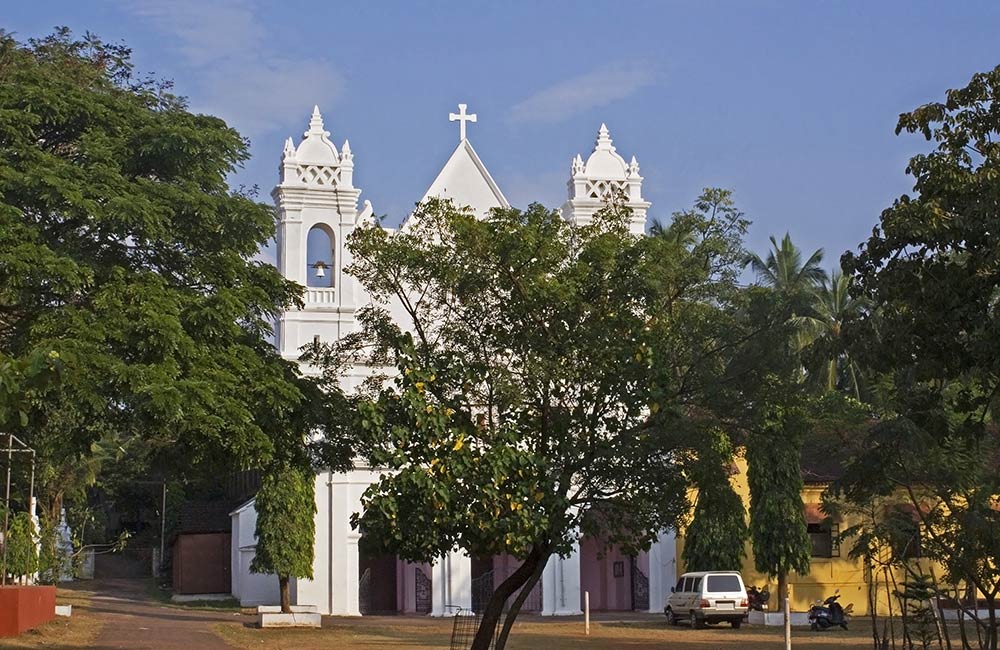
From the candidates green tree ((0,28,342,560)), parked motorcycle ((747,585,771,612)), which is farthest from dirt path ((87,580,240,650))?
parked motorcycle ((747,585,771,612))

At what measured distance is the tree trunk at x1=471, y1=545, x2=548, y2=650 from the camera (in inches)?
787

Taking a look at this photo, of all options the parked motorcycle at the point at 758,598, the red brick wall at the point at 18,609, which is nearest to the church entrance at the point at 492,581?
the parked motorcycle at the point at 758,598

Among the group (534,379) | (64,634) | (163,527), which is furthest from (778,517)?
(163,527)

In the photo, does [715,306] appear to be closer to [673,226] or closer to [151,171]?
[673,226]

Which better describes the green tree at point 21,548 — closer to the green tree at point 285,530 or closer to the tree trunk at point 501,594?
the green tree at point 285,530

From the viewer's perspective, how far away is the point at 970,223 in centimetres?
1586

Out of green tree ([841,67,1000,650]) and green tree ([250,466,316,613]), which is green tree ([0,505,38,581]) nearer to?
green tree ([250,466,316,613])

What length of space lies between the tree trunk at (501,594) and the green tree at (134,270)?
391cm

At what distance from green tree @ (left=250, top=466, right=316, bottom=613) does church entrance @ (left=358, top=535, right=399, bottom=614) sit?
4147 millimetres

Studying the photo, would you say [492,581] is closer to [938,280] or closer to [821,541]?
[821,541]

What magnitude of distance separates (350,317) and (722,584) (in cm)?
1365

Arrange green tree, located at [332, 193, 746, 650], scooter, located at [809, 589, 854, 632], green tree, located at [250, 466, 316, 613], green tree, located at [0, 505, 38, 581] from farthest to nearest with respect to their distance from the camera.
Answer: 1. green tree, located at [250, 466, 316, 613]
2. scooter, located at [809, 589, 854, 632]
3. green tree, located at [0, 505, 38, 581]
4. green tree, located at [332, 193, 746, 650]

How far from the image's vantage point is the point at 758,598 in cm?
4019

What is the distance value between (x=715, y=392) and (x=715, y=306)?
4.25 ft
